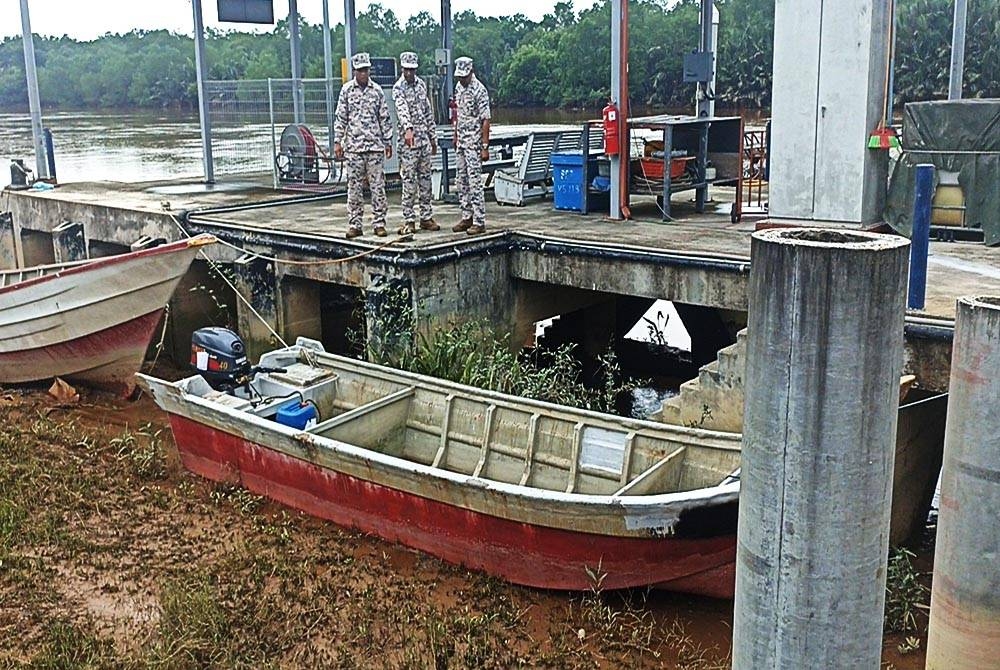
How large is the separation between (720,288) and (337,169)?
688 cm

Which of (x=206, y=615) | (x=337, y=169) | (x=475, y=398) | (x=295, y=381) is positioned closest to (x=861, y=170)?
(x=475, y=398)

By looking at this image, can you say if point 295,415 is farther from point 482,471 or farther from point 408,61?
point 408,61

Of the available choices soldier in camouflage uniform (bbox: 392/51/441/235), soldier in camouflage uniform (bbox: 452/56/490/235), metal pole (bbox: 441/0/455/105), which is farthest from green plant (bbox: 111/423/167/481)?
metal pole (bbox: 441/0/455/105)

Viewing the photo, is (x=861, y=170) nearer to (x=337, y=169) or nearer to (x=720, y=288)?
(x=720, y=288)

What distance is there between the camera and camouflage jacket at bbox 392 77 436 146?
29.4ft

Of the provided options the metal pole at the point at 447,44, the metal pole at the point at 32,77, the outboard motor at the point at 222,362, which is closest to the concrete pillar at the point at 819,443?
the outboard motor at the point at 222,362

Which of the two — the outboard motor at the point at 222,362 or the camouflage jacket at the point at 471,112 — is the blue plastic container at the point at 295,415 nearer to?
the outboard motor at the point at 222,362

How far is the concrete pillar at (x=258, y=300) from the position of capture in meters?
9.64

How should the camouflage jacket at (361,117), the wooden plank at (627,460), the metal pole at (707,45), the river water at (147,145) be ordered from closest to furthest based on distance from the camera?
1. the wooden plank at (627,460)
2. the camouflage jacket at (361,117)
3. the metal pole at (707,45)
4. the river water at (147,145)

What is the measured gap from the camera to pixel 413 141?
9125 millimetres

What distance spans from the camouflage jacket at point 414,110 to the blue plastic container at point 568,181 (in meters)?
1.68

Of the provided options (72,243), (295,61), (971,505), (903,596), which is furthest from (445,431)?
(295,61)

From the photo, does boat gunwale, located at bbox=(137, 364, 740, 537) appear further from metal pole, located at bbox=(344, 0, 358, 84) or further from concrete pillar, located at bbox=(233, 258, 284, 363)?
metal pole, located at bbox=(344, 0, 358, 84)

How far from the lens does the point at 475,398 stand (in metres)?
6.85
